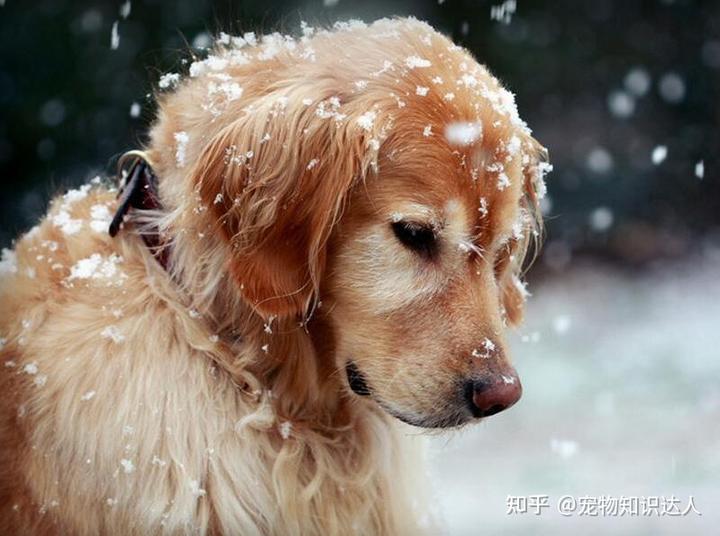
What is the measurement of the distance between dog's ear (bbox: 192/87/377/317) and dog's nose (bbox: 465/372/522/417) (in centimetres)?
38

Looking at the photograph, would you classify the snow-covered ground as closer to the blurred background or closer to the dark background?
the blurred background

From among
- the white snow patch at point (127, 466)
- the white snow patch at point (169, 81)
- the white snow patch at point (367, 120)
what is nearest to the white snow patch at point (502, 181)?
the white snow patch at point (367, 120)

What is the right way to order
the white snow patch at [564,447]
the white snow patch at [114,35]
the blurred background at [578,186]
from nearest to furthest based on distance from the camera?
the blurred background at [578,186]
the white snow patch at [114,35]
the white snow patch at [564,447]

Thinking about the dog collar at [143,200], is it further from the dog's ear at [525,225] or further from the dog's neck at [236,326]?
the dog's ear at [525,225]

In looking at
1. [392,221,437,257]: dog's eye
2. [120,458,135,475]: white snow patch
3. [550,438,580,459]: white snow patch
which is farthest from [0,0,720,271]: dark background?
[120,458,135,475]: white snow patch

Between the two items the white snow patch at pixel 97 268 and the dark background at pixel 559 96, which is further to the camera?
the dark background at pixel 559 96

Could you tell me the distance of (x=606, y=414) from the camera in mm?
5168

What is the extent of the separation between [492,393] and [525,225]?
1.71 ft

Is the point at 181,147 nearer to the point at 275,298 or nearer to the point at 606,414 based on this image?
the point at 275,298

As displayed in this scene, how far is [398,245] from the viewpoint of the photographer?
195 cm

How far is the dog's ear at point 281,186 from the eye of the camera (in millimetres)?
1944

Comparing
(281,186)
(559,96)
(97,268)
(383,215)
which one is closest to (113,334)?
(97,268)

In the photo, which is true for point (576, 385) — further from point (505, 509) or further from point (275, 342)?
point (275, 342)

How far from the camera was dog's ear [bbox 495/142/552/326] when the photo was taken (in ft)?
7.31
